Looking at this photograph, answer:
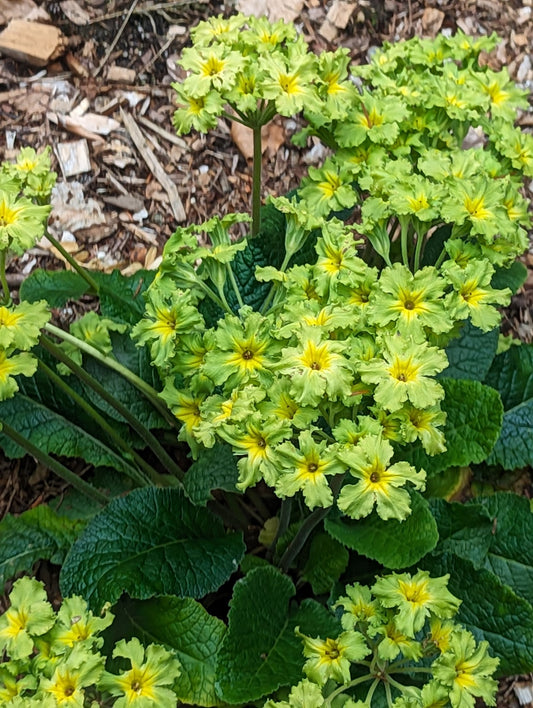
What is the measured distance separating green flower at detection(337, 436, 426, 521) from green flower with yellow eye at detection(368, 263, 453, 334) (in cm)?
34

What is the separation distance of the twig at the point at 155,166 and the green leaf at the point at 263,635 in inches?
66.4

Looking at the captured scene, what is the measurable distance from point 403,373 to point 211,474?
2.55 ft

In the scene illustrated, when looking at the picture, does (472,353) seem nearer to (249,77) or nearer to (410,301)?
(410,301)

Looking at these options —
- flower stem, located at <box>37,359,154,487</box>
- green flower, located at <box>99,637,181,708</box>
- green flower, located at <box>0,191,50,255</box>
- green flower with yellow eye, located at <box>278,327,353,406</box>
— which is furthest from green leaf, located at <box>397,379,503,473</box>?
green flower, located at <box>0,191,50,255</box>

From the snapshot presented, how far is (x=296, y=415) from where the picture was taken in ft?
5.58

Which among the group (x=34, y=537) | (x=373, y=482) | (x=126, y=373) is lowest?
(x=34, y=537)

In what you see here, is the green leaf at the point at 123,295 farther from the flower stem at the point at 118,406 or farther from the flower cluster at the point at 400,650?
the flower cluster at the point at 400,650

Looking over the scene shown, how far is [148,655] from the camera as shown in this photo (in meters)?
1.86

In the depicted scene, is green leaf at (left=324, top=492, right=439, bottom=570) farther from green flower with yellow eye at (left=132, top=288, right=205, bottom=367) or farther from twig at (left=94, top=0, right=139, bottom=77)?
twig at (left=94, top=0, right=139, bottom=77)

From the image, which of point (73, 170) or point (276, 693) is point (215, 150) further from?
point (276, 693)

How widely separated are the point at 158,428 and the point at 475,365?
1.08 m

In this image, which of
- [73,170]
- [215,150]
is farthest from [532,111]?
[73,170]

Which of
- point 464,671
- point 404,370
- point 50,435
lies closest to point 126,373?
point 50,435

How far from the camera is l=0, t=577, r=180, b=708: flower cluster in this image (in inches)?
67.4
